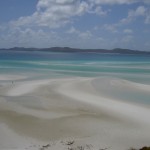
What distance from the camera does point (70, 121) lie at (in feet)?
36.6

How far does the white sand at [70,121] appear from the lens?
29.5 ft

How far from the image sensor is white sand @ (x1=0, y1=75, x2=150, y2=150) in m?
9.00

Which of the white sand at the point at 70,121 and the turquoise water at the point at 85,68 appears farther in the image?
the turquoise water at the point at 85,68

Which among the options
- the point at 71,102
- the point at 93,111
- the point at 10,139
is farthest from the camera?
the point at 71,102

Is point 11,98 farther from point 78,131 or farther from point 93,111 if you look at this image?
point 78,131

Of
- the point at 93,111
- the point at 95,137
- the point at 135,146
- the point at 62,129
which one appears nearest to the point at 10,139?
the point at 62,129

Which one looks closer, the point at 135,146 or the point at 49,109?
the point at 135,146

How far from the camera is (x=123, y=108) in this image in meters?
13.4

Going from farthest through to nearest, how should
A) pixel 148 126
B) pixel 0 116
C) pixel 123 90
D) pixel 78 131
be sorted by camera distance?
pixel 123 90, pixel 0 116, pixel 148 126, pixel 78 131

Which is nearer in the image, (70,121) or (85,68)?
(70,121)

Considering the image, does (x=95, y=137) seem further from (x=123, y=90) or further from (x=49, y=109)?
(x=123, y=90)

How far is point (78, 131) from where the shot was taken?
32.7ft

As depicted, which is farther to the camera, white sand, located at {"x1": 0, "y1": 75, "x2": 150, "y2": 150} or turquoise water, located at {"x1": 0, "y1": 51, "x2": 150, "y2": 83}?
turquoise water, located at {"x1": 0, "y1": 51, "x2": 150, "y2": 83}

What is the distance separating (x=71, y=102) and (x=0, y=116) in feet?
12.6
